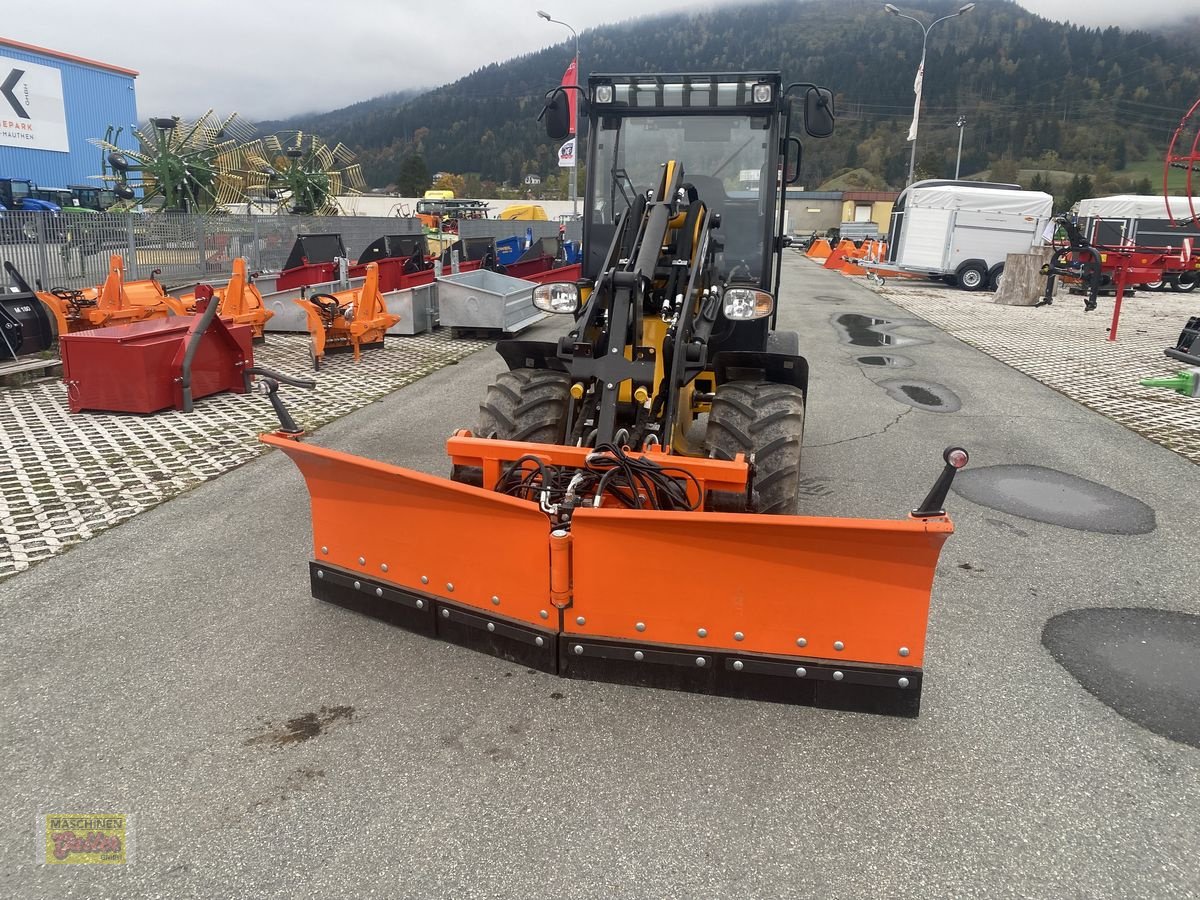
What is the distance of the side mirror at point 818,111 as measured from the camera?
525 cm

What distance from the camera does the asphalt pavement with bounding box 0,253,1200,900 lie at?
8.25ft

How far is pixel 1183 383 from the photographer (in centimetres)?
990

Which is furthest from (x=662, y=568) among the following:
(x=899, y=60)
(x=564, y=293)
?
(x=899, y=60)

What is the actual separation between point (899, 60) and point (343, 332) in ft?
578

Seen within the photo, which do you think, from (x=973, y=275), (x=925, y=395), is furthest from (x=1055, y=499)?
(x=973, y=275)

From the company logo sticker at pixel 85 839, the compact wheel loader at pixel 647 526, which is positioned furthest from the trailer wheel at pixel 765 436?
the company logo sticker at pixel 85 839

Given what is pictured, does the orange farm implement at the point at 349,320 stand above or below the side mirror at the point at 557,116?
below

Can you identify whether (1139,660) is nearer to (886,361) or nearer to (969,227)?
(886,361)

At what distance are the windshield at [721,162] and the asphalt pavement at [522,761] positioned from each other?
8.89 feet

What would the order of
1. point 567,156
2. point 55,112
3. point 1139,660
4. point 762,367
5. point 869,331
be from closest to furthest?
point 1139,660, point 762,367, point 869,331, point 567,156, point 55,112

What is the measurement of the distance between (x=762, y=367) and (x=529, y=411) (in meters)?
1.45

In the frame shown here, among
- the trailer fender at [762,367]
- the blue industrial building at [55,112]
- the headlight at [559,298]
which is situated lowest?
the trailer fender at [762,367]

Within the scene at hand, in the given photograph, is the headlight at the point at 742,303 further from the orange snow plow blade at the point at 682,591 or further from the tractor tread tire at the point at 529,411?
the orange snow plow blade at the point at 682,591

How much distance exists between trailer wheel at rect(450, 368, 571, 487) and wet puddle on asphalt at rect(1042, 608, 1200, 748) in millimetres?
2794
